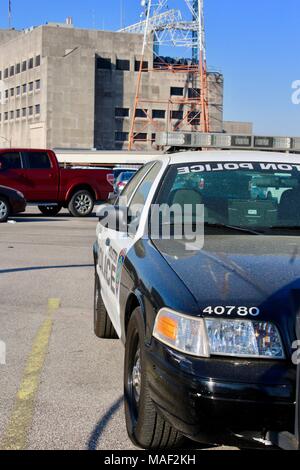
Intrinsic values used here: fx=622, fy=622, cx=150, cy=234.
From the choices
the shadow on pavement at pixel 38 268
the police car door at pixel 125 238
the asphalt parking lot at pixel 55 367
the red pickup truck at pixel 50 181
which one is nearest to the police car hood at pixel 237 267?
the police car door at pixel 125 238

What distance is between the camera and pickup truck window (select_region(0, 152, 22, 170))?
19.3 m

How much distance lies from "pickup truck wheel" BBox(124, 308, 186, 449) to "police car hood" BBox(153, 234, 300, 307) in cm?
43

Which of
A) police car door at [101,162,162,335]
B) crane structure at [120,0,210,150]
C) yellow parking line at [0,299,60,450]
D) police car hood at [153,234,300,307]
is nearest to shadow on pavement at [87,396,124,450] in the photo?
yellow parking line at [0,299,60,450]

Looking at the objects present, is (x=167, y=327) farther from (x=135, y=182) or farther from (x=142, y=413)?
(x=135, y=182)

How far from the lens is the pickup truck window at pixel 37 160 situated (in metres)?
19.5

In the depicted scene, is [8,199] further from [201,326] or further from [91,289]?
[201,326]

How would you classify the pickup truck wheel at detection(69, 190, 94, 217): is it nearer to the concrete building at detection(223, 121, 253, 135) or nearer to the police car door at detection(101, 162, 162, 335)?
the police car door at detection(101, 162, 162, 335)

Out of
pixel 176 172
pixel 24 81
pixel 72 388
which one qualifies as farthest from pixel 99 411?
pixel 24 81

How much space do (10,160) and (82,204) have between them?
2801 mm

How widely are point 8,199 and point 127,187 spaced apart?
12.3 meters

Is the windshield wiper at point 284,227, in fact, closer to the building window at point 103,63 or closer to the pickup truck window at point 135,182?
the pickup truck window at point 135,182

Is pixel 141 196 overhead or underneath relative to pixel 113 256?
overhead

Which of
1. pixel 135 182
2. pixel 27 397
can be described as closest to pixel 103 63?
pixel 135 182

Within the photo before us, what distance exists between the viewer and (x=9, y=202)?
17797mm
